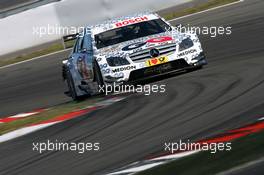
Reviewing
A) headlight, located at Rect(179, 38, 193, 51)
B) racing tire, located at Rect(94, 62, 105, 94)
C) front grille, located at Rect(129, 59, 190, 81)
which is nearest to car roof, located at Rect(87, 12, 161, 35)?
racing tire, located at Rect(94, 62, 105, 94)

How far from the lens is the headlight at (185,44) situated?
12414 mm

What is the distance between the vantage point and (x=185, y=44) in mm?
12477

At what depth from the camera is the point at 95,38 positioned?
13.2m

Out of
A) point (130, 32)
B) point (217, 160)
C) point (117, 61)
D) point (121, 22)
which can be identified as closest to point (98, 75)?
point (117, 61)

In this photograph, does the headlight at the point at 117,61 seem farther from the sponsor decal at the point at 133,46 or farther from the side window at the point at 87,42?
the side window at the point at 87,42

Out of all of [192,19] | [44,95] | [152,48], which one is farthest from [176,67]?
[192,19]

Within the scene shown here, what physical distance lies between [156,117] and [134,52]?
3.28 m

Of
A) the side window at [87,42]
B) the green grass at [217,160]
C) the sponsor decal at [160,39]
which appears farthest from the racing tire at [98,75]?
the green grass at [217,160]

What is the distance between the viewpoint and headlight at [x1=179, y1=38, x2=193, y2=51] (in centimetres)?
1241

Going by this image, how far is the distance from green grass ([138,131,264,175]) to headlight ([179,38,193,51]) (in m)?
6.36

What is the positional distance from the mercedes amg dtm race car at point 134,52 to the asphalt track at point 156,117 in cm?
28

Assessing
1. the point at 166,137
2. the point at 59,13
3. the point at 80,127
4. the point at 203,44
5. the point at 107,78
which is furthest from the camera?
the point at 59,13

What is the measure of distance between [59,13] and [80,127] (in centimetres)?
1295

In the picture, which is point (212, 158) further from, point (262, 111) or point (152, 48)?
point (152, 48)
